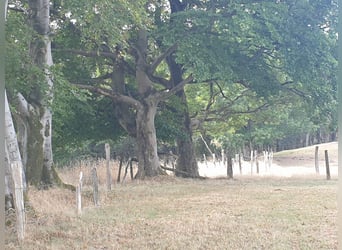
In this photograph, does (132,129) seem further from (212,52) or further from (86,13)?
(86,13)

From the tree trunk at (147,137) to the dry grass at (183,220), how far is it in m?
2.15

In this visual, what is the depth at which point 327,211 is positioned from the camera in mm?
4293

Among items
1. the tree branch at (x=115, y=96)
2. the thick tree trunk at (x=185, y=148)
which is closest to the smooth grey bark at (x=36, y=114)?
the tree branch at (x=115, y=96)

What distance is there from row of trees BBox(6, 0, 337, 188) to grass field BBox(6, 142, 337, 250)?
116 cm

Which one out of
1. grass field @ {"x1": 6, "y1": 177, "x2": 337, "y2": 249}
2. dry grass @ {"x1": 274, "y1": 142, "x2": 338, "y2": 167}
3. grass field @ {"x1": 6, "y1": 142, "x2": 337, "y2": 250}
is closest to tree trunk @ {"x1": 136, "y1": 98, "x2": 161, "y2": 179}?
grass field @ {"x1": 6, "y1": 142, "x2": 337, "y2": 250}

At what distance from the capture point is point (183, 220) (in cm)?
399

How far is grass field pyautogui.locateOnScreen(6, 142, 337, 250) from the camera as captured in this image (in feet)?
10.6

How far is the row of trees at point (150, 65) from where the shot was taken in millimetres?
5438

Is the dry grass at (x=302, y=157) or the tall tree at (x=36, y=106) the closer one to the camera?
the tall tree at (x=36, y=106)

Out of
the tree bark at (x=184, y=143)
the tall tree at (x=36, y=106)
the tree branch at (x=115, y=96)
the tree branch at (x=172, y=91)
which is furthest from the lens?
the tree bark at (x=184, y=143)

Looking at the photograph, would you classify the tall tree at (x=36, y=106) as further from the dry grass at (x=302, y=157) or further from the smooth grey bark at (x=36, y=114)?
the dry grass at (x=302, y=157)

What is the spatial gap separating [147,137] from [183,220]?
4.21 meters

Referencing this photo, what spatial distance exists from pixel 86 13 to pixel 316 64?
10.6 ft

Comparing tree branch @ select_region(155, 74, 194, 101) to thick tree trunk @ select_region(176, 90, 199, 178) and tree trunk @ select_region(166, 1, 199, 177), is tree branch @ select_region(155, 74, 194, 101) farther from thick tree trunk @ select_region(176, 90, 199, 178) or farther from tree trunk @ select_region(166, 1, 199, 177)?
thick tree trunk @ select_region(176, 90, 199, 178)
